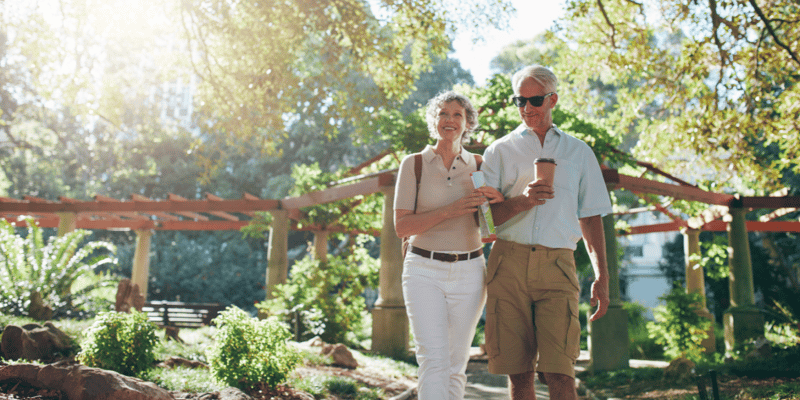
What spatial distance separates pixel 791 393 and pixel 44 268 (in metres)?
9.62

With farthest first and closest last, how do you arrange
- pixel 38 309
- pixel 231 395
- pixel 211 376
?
pixel 38 309, pixel 211 376, pixel 231 395

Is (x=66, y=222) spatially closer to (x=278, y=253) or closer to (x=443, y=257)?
(x=278, y=253)

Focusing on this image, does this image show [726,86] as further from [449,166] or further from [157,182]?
[157,182]

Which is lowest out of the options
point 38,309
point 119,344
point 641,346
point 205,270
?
point 641,346

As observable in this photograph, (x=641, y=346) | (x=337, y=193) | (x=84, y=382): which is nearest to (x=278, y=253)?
(x=337, y=193)

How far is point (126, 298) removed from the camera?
25.9 ft

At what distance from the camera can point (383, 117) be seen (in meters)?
9.74

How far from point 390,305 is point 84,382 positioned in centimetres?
582

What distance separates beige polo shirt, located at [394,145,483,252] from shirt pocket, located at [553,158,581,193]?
0.46m

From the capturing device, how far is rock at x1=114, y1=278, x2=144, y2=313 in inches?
309

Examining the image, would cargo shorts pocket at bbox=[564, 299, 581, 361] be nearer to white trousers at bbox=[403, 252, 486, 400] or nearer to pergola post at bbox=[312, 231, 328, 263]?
white trousers at bbox=[403, 252, 486, 400]

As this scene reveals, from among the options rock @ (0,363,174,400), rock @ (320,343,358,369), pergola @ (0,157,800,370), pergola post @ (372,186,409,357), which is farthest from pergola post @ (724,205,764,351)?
rock @ (0,363,174,400)

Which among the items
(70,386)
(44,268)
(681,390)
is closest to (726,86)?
(681,390)

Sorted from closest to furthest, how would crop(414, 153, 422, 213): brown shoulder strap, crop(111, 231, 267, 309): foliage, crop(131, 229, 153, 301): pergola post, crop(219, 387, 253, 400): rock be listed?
1. crop(414, 153, 422, 213): brown shoulder strap
2. crop(219, 387, 253, 400): rock
3. crop(131, 229, 153, 301): pergola post
4. crop(111, 231, 267, 309): foliage
